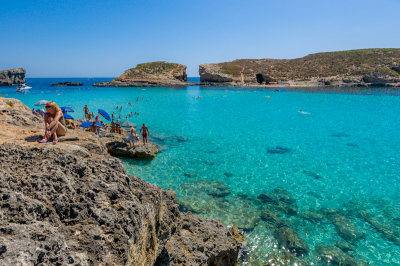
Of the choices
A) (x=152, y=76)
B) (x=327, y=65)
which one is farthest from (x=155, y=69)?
(x=327, y=65)

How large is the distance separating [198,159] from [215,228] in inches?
367

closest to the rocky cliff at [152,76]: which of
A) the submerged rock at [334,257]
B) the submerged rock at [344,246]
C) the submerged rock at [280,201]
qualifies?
the submerged rock at [280,201]

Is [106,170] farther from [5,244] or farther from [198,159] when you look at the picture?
[198,159]

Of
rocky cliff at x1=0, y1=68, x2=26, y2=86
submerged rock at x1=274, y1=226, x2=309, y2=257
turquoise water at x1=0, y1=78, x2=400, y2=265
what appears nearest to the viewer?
submerged rock at x1=274, y1=226, x2=309, y2=257

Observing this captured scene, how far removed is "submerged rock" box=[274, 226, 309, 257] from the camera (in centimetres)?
785

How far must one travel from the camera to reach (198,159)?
16438 millimetres

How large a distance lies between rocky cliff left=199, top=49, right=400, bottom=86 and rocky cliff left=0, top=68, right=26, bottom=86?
8477 centimetres

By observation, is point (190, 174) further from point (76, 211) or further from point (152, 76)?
point (152, 76)

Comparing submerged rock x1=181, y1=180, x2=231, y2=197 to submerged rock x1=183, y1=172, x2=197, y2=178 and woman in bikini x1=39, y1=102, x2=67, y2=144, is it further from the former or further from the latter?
woman in bikini x1=39, y1=102, x2=67, y2=144

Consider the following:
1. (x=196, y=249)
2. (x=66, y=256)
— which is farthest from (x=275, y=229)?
(x=66, y=256)

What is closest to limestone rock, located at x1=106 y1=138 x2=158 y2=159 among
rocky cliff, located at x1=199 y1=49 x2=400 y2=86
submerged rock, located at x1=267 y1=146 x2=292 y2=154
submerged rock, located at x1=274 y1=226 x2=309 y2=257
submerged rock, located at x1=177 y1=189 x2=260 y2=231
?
submerged rock, located at x1=177 y1=189 x2=260 y2=231

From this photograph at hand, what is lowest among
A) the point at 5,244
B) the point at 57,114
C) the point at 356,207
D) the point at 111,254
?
the point at 356,207

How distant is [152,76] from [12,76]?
2466 inches

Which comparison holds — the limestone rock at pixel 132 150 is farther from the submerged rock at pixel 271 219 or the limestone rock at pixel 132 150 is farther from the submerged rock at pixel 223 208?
the submerged rock at pixel 271 219
